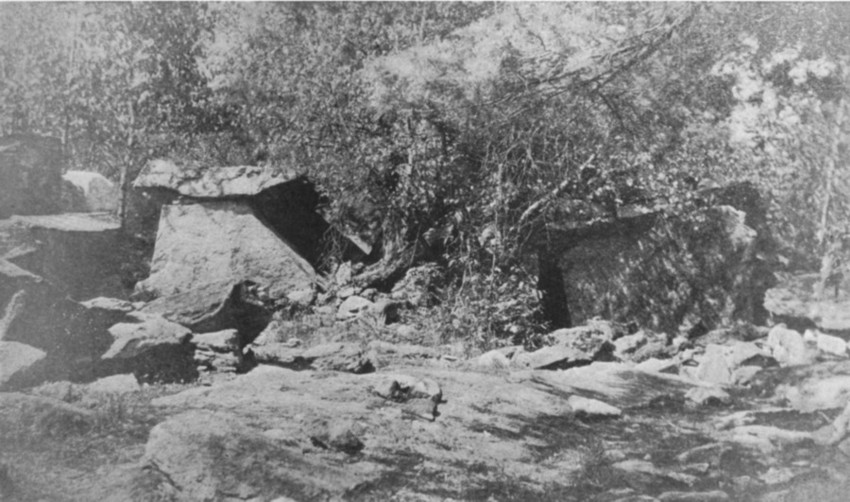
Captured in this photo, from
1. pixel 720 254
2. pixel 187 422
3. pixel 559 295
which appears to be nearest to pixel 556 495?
pixel 187 422

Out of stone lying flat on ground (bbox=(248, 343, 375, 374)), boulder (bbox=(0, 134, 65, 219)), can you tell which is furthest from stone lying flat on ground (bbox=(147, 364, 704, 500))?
boulder (bbox=(0, 134, 65, 219))

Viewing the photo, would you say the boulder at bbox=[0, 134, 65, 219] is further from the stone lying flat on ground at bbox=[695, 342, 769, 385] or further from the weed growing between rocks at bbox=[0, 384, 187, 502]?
the stone lying flat on ground at bbox=[695, 342, 769, 385]

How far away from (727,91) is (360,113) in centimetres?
326

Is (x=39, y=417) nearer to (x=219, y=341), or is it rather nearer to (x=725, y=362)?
(x=219, y=341)

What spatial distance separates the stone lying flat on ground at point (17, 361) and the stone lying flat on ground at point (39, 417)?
0.35 metres

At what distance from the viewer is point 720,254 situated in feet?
19.8

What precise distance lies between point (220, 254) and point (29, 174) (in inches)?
54.6

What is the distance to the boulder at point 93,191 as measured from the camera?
16.3 ft

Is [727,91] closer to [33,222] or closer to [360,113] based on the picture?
[360,113]

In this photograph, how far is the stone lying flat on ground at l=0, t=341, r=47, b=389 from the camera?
283cm

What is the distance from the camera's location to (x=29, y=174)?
3.97 meters

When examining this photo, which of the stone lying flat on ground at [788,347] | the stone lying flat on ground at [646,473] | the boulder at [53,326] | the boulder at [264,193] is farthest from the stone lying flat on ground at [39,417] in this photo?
the stone lying flat on ground at [788,347]

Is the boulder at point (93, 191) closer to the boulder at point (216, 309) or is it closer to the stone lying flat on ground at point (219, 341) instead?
the boulder at point (216, 309)

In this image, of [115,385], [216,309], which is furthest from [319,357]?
[115,385]
